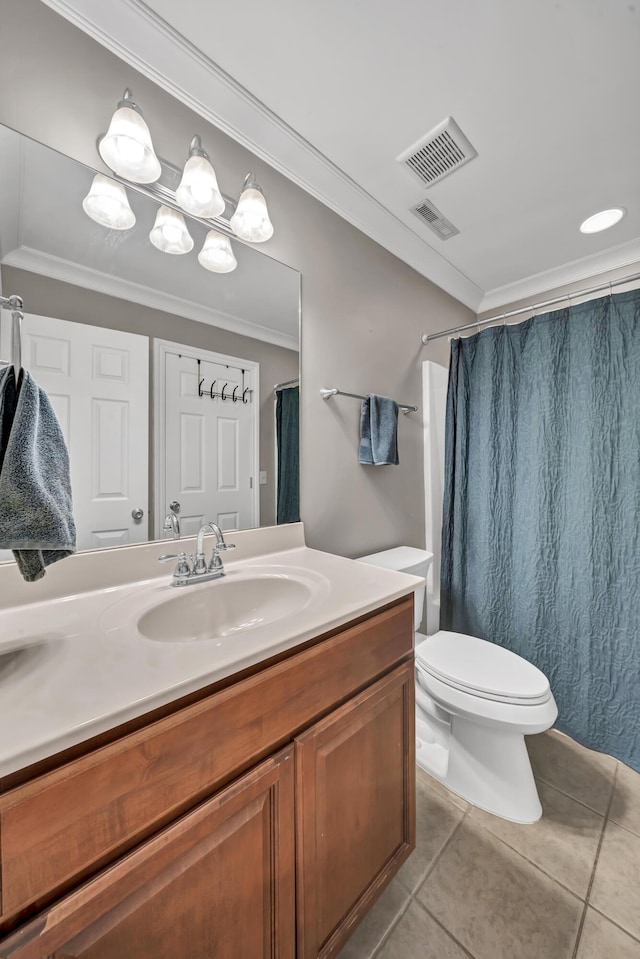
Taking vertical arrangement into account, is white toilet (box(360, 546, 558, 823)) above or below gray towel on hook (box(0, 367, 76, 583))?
below

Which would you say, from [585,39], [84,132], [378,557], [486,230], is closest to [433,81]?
[585,39]

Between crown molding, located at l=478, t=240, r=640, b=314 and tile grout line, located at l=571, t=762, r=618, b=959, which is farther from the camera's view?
crown molding, located at l=478, t=240, r=640, b=314

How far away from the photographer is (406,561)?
1606 mm

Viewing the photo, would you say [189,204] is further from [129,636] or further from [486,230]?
[486,230]

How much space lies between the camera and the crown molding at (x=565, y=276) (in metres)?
1.86

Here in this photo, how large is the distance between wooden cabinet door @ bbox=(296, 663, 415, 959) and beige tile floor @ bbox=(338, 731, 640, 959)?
6.5 inches

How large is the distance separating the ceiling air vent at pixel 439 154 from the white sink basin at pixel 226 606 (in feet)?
5.19

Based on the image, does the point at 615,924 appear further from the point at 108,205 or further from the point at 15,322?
the point at 108,205

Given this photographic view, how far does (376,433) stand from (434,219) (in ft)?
3.43

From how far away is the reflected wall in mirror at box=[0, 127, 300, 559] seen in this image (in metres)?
0.89

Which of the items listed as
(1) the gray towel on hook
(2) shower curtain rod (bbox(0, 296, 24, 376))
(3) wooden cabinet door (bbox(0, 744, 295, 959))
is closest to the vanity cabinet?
(3) wooden cabinet door (bbox(0, 744, 295, 959))

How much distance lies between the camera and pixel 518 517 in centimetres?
177

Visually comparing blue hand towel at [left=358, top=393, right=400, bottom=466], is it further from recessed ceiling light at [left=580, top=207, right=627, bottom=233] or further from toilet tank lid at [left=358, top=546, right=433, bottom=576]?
recessed ceiling light at [left=580, top=207, right=627, bottom=233]

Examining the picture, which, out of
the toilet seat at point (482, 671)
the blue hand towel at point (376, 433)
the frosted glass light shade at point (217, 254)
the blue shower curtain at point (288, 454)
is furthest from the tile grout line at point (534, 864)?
the frosted glass light shade at point (217, 254)
